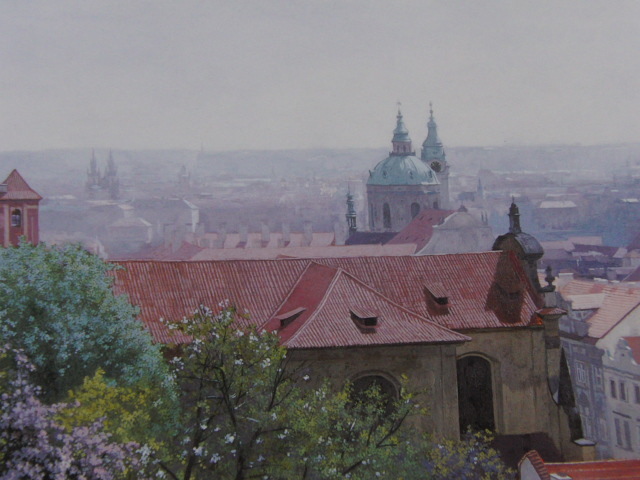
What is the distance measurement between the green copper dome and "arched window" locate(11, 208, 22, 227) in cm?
7694

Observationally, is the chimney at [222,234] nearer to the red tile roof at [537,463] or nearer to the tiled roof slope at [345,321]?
the tiled roof slope at [345,321]

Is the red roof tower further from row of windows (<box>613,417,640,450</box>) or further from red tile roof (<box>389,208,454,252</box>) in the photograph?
red tile roof (<box>389,208,454,252</box>)

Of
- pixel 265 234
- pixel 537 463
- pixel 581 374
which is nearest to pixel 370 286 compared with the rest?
pixel 537 463

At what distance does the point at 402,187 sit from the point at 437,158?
29.1 feet

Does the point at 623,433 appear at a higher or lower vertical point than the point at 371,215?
lower

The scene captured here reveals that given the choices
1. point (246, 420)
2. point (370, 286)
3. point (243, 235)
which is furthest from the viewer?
point (243, 235)

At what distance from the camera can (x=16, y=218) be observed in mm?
55625

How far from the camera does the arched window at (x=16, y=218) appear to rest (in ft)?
181

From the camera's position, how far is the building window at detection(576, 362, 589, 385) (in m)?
62.0

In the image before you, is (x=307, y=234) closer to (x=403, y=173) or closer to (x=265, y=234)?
(x=265, y=234)

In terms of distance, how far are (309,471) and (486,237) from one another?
76.3 m

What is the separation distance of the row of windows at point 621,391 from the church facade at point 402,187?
229ft

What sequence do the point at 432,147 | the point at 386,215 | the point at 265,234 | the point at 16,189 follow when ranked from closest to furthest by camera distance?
the point at 16,189 < the point at 265,234 < the point at 386,215 < the point at 432,147

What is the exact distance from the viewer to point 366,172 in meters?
123
